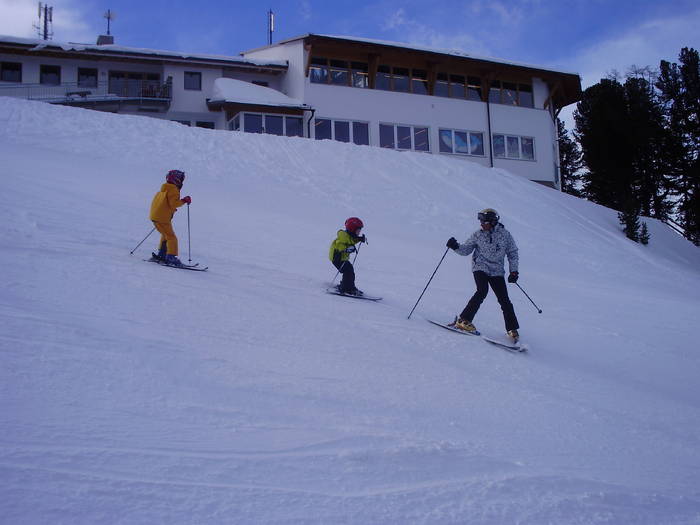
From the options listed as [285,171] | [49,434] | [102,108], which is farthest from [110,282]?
[102,108]

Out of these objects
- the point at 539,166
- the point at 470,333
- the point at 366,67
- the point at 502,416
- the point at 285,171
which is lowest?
the point at 502,416

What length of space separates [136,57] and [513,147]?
20.6 meters

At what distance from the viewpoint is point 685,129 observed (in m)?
37.2

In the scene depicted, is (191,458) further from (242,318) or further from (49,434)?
(242,318)

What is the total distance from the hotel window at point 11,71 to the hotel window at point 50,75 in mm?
951

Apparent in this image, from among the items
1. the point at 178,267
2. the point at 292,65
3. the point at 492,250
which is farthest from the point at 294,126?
the point at 492,250

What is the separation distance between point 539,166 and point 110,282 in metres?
29.6

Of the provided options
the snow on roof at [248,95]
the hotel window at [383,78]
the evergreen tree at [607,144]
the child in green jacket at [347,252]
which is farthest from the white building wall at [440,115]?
the child in green jacket at [347,252]

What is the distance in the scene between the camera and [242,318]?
630 centimetres

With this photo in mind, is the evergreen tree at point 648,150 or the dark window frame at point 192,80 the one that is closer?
the dark window frame at point 192,80

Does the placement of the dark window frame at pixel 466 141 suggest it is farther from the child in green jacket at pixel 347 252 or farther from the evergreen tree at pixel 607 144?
the child in green jacket at pixel 347 252

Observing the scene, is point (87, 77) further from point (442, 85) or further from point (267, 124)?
point (442, 85)

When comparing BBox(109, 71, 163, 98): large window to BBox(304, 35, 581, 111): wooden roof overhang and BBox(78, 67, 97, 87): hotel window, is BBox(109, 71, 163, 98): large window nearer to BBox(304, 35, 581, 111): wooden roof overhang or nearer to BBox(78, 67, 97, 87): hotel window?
BBox(78, 67, 97, 87): hotel window

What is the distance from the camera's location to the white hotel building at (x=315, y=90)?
27656 millimetres
